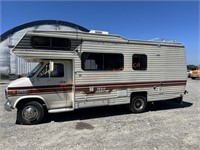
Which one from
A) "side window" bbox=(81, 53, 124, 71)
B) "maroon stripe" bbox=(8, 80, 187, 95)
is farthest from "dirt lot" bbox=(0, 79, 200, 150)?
"side window" bbox=(81, 53, 124, 71)

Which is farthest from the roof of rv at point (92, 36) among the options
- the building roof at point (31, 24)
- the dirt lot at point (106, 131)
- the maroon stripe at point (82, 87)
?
the building roof at point (31, 24)

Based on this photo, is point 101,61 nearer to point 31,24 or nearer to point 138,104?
point 138,104

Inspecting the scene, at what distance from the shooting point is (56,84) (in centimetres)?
723

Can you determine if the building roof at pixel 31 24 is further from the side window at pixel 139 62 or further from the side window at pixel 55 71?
the side window at pixel 55 71

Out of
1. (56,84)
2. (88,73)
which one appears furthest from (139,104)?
(56,84)

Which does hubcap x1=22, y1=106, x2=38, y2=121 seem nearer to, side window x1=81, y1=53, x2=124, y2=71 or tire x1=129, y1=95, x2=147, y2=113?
side window x1=81, y1=53, x2=124, y2=71

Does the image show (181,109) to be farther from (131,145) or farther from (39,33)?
(39,33)

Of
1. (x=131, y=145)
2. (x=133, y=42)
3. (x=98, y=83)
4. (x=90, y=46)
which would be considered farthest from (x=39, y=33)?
(x=131, y=145)

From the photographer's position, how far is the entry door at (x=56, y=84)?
23.1 feet

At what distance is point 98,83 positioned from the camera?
7.72m

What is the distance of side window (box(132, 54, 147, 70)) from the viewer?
27.6 feet

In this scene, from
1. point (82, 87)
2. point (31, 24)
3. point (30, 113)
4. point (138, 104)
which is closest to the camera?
point (30, 113)

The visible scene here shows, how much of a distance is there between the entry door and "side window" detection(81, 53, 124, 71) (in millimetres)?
581

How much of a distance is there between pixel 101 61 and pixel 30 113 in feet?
10.2
